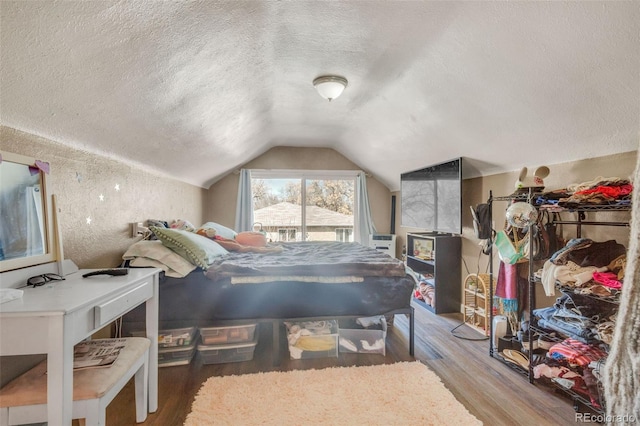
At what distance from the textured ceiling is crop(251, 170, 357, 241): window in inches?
94.2

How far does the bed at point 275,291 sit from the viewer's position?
225 centimetres

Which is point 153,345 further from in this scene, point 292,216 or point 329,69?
point 292,216

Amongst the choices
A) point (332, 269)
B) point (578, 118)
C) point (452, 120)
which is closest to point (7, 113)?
point (332, 269)

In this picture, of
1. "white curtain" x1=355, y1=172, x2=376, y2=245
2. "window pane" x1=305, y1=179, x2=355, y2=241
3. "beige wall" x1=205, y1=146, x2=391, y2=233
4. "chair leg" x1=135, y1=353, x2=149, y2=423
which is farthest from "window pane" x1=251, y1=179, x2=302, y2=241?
"chair leg" x1=135, y1=353, x2=149, y2=423

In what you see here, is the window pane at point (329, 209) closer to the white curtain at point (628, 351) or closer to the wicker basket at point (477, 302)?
the wicker basket at point (477, 302)

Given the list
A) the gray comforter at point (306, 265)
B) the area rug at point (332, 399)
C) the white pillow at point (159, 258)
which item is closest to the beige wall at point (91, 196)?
the white pillow at point (159, 258)

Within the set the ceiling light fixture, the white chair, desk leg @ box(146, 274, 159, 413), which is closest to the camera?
the white chair

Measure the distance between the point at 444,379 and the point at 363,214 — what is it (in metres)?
3.63

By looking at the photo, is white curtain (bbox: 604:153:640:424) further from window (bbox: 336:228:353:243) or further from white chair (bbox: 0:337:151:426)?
window (bbox: 336:228:353:243)

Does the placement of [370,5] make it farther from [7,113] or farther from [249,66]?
[7,113]

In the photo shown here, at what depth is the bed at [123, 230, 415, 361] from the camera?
7.39 feet

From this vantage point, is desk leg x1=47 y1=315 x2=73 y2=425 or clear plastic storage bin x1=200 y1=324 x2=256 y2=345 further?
clear plastic storage bin x1=200 y1=324 x2=256 y2=345

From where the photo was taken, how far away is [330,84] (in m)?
2.52

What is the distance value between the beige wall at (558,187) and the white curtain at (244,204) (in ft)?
10.8
